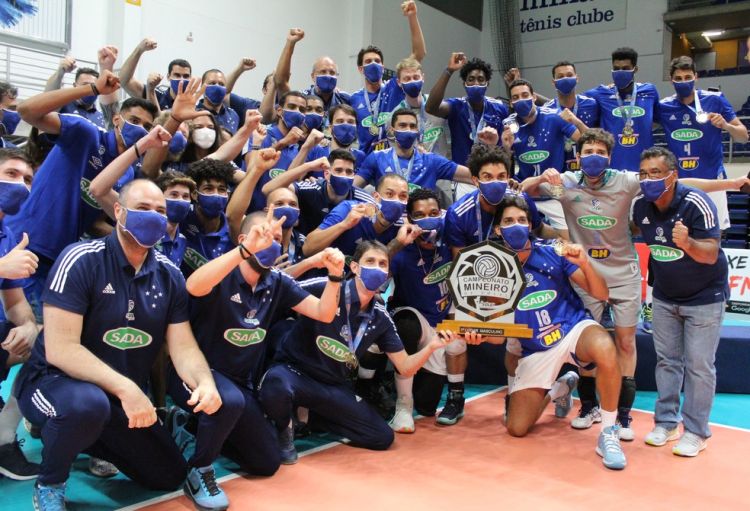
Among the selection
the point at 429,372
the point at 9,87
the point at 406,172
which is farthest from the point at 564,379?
the point at 9,87

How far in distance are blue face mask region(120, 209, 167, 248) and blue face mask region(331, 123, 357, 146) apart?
2.84m

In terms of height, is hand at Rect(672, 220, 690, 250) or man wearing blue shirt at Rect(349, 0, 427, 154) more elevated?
man wearing blue shirt at Rect(349, 0, 427, 154)

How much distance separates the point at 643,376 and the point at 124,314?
185 inches

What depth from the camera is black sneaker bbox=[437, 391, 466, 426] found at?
194 inches

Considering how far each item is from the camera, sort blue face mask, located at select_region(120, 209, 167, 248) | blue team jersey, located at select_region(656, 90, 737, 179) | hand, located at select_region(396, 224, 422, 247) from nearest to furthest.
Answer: blue face mask, located at select_region(120, 209, 167, 248)
hand, located at select_region(396, 224, 422, 247)
blue team jersey, located at select_region(656, 90, 737, 179)

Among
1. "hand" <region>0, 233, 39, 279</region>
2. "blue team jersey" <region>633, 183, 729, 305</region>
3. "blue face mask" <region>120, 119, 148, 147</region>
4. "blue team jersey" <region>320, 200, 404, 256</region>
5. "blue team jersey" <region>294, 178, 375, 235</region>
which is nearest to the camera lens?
"hand" <region>0, 233, 39, 279</region>

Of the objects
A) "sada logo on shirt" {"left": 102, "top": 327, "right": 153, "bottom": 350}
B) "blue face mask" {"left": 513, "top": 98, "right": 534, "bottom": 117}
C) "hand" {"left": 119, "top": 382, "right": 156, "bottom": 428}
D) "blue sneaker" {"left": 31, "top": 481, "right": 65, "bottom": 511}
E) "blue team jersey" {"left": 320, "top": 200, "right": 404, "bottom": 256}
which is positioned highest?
"blue face mask" {"left": 513, "top": 98, "right": 534, "bottom": 117}

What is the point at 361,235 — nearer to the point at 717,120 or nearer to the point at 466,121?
the point at 466,121

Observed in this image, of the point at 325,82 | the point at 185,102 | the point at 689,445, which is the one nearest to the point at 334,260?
the point at 185,102

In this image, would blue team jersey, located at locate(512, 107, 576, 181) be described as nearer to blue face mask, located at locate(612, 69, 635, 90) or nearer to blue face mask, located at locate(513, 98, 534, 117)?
blue face mask, located at locate(513, 98, 534, 117)

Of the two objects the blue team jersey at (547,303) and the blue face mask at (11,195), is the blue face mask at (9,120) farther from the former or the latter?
the blue team jersey at (547,303)

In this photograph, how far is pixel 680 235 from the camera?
4.11m

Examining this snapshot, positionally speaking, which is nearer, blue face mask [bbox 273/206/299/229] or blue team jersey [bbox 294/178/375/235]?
blue face mask [bbox 273/206/299/229]

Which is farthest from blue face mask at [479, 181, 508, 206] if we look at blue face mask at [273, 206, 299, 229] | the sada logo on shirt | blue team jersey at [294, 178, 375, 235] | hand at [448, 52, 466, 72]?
the sada logo on shirt
